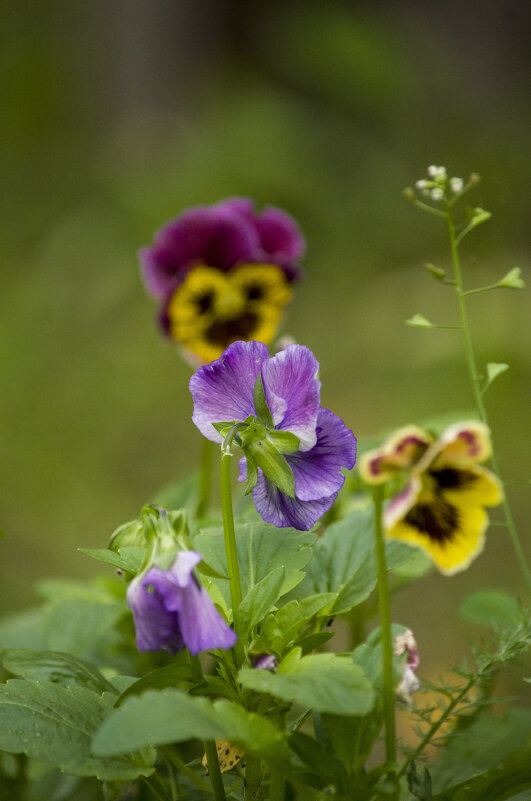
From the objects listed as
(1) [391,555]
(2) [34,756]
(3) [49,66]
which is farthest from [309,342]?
(2) [34,756]

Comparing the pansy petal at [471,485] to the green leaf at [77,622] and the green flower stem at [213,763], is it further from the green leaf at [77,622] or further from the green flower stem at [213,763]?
the green leaf at [77,622]

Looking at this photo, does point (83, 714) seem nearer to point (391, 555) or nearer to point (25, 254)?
point (391, 555)

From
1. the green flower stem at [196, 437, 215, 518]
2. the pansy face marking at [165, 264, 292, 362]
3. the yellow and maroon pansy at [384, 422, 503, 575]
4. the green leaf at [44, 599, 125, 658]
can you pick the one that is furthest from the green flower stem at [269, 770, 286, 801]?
the pansy face marking at [165, 264, 292, 362]

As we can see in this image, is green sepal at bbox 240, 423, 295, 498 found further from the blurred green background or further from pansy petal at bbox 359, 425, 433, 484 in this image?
the blurred green background

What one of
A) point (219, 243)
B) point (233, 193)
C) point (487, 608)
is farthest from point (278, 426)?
point (233, 193)

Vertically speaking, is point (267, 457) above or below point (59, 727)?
above

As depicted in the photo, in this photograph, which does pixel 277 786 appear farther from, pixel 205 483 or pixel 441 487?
pixel 205 483
